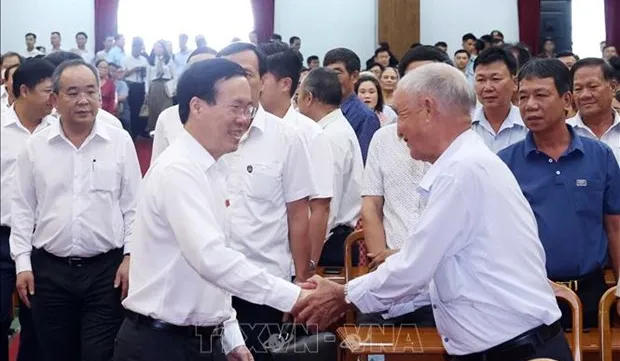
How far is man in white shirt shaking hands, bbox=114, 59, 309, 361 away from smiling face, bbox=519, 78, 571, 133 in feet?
4.37

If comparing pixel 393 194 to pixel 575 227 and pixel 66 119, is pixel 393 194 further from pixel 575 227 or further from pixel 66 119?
pixel 66 119

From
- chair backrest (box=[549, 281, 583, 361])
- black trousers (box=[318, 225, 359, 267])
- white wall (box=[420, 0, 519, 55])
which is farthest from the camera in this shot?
white wall (box=[420, 0, 519, 55])

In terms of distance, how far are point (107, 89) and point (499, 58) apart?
31.1 feet

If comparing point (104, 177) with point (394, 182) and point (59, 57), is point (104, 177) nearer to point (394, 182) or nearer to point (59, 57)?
point (394, 182)

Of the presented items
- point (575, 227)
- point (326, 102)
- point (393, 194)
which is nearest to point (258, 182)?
point (393, 194)

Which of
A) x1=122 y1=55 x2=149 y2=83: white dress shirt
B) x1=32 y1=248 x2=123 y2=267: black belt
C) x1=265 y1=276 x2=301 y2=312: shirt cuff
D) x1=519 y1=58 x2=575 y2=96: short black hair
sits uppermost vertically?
x1=122 y1=55 x2=149 y2=83: white dress shirt

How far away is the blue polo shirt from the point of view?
3.36 m

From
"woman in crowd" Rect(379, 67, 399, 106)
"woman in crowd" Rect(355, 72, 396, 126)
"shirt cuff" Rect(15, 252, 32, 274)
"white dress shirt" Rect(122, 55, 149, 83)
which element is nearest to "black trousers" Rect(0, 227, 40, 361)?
"shirt cuff" Rect(15, 252, 32, 274)

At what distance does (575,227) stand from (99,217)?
189cm

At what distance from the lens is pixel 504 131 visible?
4.07 m

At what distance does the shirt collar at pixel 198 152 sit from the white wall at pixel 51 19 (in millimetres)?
12827

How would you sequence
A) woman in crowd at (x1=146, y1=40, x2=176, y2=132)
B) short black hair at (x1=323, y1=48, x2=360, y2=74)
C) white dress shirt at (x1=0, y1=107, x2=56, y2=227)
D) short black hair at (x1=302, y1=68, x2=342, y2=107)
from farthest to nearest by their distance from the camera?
woman in crowd at (x1=146, y1=40, x2=176, y2=132)
short black hair at (x1=323, y1=48, x2=360, y2=74)
short black hair at (x1=302, y1=68, x2=342, y2=107)
white dress shirt at (x1=0, y1=107, x2=56, y2=227)

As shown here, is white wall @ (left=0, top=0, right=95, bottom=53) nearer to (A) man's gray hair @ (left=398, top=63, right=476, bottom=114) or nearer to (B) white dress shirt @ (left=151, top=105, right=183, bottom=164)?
(B) white dress shirt @ (left=151, top=105, right=183, bottom=164)

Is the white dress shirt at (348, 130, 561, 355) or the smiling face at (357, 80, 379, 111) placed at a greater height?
the smiling face at (357, 80, 379, 111)
